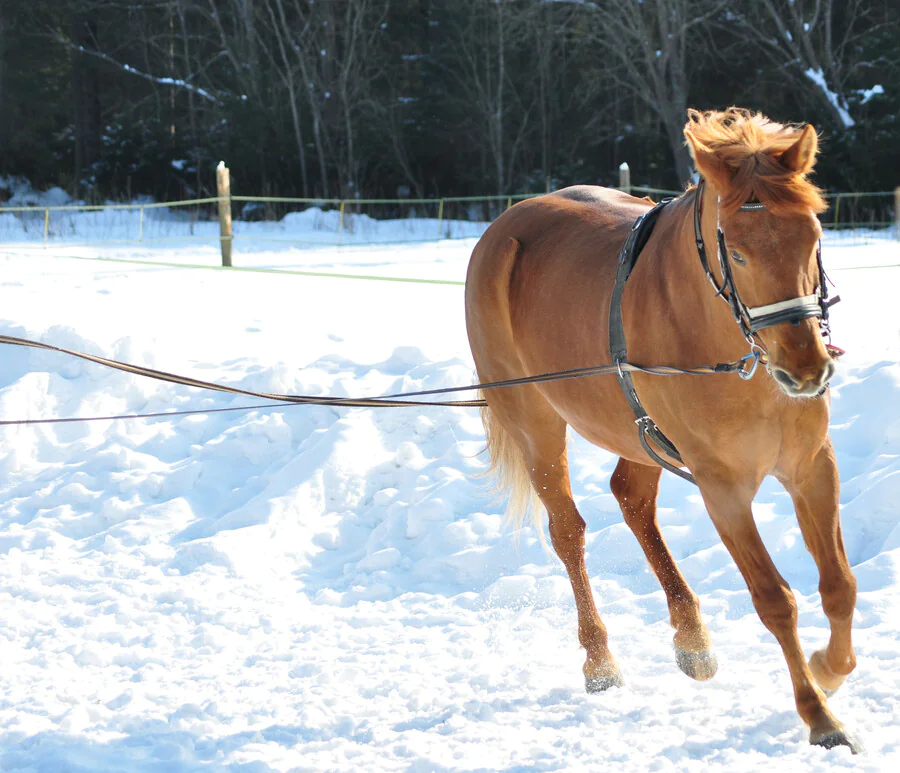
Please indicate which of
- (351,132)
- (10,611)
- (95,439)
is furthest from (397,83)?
(10,611)

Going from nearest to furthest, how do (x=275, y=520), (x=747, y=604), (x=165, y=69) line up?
(x=747, y=604), (x=275, y=520), (x=165, y=69)

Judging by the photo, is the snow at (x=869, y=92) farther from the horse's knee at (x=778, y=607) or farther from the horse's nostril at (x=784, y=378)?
the horse's nostril at (x=784, y=378)

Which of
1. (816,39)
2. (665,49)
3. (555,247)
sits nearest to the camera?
(555,247)

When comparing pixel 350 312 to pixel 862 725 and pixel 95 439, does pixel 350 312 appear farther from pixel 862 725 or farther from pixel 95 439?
pixel 862 725

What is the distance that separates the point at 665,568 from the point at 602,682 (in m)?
0.56

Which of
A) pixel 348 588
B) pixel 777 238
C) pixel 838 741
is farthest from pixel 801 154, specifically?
pixel 348 588

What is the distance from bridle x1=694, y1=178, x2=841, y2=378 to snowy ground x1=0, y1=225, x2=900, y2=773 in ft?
4.01

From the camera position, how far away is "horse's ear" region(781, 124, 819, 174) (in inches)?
101

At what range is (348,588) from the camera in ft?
15.5

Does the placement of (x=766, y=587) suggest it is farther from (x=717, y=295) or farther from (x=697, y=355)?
(x=717, y=295)

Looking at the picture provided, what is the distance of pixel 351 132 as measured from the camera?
27.8m

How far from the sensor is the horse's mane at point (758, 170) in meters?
2.49

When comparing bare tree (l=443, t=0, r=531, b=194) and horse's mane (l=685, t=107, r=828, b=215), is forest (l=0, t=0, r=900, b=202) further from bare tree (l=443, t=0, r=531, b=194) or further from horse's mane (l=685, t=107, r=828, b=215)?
horse's mane (l=685, t=107, r=828, b=215)

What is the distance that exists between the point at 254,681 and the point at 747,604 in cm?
198
